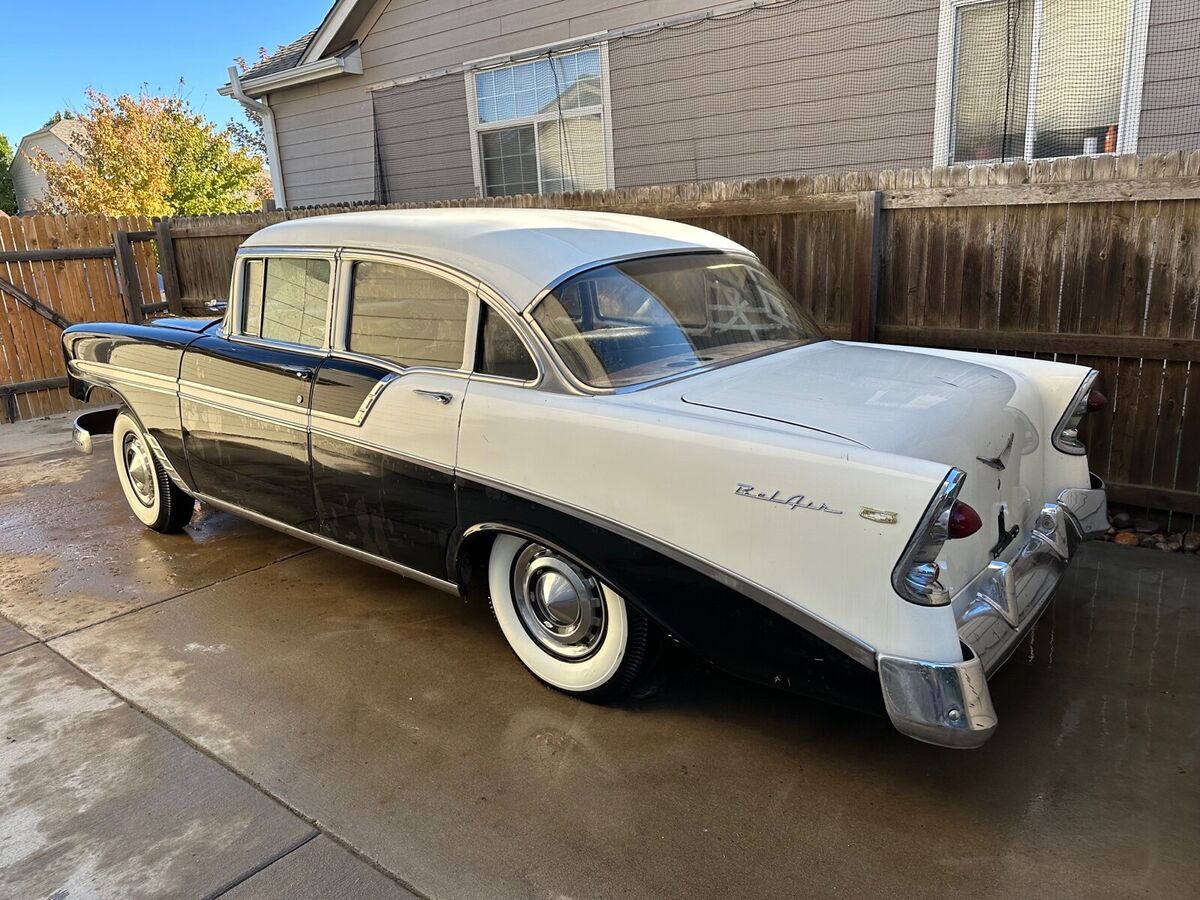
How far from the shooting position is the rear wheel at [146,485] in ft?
17.3

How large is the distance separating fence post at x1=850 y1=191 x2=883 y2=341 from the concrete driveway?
207 centimetres

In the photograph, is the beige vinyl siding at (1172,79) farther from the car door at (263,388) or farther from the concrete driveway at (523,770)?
the car door at (263,388)

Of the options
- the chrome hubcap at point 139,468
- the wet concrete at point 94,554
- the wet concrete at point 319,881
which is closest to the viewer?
the wet concrete at point 319,881

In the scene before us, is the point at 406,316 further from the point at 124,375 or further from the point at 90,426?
the point at 90,426

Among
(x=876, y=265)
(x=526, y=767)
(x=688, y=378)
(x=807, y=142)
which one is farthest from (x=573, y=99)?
(x=526, y=767)

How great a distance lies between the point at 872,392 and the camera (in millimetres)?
3010

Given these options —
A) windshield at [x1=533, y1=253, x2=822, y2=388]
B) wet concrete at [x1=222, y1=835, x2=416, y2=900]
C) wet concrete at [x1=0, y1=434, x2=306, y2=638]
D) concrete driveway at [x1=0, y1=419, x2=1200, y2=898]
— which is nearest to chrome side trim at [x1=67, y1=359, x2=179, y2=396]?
wet concrete at [x1=0, y1=434, x2=306, y2=638]

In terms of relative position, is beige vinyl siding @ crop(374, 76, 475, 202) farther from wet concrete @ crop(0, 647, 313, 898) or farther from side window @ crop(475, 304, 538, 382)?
wet concrete @ crop(0, 647, 313, 898)

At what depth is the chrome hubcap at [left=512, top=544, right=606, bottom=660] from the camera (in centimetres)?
320

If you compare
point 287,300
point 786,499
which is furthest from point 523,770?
point 287,300

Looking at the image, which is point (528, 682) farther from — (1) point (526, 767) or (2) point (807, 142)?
(2) point (807, 142)

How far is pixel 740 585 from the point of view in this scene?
2641 millimetres

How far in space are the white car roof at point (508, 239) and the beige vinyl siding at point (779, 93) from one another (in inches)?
141

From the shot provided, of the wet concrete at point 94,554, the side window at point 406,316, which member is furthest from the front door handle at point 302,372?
the wet concrete at point 94,554
